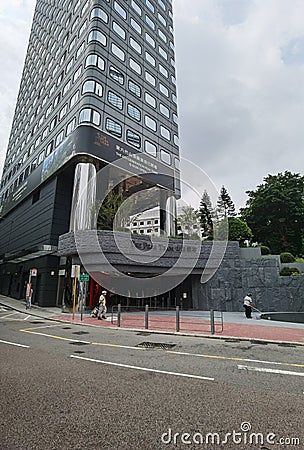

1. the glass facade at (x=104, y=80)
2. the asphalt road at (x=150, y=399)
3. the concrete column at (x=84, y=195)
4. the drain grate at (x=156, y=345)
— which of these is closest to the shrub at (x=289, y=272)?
the asphalt road at (x=150, y=399)

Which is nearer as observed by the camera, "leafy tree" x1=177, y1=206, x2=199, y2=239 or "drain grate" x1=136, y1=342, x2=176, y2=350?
"drain grate" x1=136, y1=342, x2=176, y2=350

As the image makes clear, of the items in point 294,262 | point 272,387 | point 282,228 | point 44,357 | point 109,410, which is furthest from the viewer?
point 282,228

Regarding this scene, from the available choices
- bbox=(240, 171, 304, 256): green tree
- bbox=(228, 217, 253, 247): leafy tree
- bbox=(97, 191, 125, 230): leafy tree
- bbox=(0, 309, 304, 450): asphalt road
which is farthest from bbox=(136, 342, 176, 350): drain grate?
bbox=(240, 171, 304, 256): green tree

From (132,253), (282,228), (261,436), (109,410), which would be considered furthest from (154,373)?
(282,228)

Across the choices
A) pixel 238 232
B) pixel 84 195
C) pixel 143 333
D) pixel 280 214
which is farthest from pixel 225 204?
pixel 143 333

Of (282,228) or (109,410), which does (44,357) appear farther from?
(282,228)

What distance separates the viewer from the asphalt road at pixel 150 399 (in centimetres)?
329

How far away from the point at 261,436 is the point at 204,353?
508 centimetres

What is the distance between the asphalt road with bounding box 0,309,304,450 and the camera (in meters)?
3.29

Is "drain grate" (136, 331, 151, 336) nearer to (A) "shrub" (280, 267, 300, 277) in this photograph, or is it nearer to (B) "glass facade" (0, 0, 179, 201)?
(A) "shrub" (280, 267, 300, 277)

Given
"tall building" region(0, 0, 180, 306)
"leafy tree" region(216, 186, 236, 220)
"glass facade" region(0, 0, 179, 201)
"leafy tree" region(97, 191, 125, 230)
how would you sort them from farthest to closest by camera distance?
"leafy tree" region(216, 186, 236, 220), "glass facade" region(0, 0, 179, 201), "tall building" region(0, 0, 180, 306), "leafy tree" region(97, 191, 125, 230)

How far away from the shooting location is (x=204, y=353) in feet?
27.2

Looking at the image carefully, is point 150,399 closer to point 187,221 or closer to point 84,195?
point 84,195

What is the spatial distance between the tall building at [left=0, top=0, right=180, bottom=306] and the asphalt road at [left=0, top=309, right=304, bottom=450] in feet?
60.4
